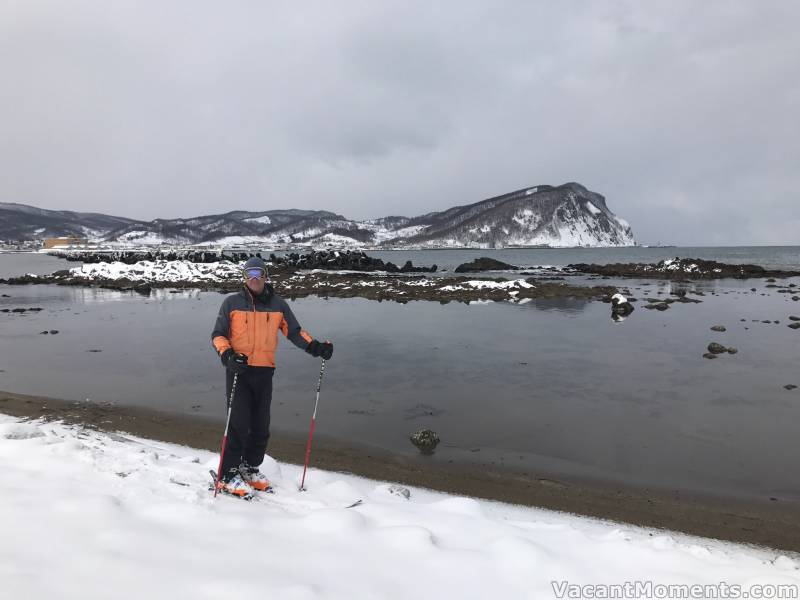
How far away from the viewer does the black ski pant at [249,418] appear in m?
5.05

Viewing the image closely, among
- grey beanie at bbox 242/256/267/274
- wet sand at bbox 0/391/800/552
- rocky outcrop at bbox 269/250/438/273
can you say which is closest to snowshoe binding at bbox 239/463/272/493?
wet sand at bbox 0/391/800/552

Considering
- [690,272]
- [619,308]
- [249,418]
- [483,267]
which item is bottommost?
[249,418]

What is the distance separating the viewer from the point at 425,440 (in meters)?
7.27

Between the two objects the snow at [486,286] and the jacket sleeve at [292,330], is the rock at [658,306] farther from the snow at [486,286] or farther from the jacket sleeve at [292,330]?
the jacket sleeve at [292,330]

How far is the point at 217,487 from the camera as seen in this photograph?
4.75 metres

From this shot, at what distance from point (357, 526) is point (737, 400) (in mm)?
9097

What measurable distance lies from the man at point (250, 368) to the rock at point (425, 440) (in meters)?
2.76

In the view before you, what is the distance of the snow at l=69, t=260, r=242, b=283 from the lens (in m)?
39.3

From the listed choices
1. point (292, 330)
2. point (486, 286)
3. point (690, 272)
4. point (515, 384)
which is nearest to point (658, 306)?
point (486, 286)

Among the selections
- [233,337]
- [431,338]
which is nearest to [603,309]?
[431,338]

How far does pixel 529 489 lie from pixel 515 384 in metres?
4.81

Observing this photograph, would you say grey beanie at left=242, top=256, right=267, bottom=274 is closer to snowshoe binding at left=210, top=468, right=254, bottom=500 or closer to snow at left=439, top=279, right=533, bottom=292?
snowshoe binding at left=210, top=468, right=254, bottom=500

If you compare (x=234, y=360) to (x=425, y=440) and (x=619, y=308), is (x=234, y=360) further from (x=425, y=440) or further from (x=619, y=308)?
(x=619, y=308)

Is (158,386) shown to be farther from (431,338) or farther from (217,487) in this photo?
(431,338)
